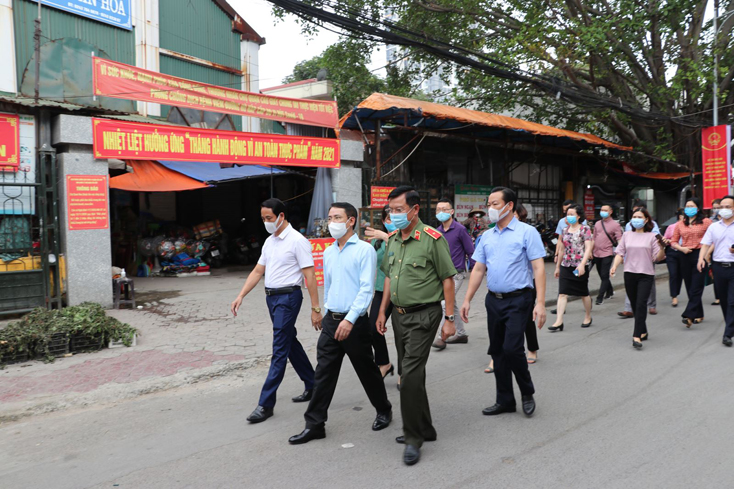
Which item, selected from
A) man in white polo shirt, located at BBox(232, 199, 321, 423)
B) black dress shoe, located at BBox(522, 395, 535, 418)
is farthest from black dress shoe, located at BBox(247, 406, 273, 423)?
black dress shoe, located at BBox(522, 395, 535, 418)

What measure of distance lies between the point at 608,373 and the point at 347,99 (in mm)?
14557

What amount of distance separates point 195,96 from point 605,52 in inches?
441

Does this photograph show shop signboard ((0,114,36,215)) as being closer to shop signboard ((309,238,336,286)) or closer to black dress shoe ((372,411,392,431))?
shop signboard ((309,238,336,286))

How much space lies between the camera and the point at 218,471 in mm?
3307

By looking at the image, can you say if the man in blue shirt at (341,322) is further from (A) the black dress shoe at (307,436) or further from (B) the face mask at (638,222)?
(B) the face mask at (638,222)

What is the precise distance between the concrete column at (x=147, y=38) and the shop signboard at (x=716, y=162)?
14718 millimetres

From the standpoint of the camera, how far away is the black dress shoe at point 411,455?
10.8 ft

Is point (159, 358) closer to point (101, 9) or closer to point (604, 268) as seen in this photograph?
point (604, 268)

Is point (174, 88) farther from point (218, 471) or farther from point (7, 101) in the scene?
point (218, 471)

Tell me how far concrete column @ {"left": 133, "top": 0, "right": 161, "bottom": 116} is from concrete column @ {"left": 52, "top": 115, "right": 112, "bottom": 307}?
5090 millimetres

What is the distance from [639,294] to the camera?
6250 mm

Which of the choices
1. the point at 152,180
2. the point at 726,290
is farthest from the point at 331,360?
the point at 152,180

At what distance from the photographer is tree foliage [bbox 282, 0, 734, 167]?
45.1 ft

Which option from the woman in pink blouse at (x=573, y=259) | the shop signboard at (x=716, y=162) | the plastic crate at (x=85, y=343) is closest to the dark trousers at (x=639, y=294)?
the woman in pink blouse at (x=573, y=259)
